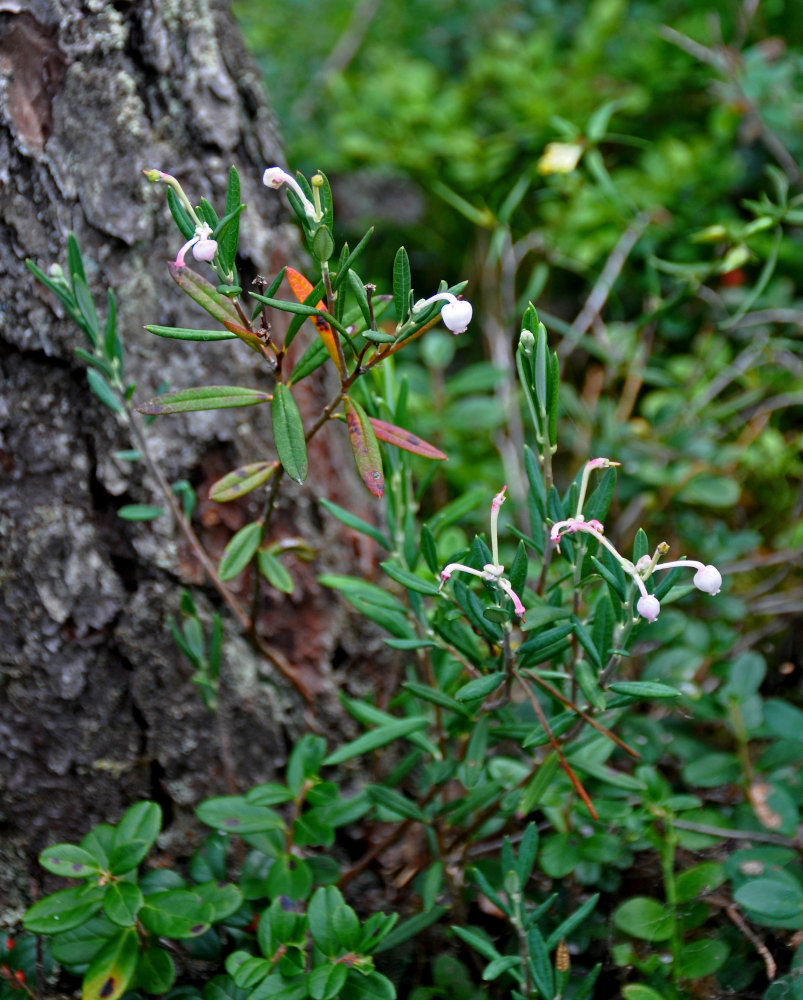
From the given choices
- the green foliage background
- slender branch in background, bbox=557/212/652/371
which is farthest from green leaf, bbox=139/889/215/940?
slender branch in background, bbox=557/212/652/371

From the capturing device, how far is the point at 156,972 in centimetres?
90

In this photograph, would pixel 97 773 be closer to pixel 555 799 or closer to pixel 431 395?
pixel 555 799

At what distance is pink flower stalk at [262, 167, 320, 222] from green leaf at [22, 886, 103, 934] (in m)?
0.73

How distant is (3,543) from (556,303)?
1.69 metres

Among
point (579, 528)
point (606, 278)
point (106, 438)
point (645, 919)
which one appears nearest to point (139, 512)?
point (106, 438)

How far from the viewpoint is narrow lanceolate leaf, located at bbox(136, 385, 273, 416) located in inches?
31.6

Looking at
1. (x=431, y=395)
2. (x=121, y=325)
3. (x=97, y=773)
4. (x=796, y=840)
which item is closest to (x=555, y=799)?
(x=796, y=840)

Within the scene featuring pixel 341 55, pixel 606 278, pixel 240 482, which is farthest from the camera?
pixel 341 55

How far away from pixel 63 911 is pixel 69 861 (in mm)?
49

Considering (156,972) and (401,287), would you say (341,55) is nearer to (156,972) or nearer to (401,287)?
(401,287)

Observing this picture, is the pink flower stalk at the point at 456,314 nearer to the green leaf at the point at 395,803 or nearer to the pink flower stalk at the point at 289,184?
the pink flower stalk at the point at 289,184

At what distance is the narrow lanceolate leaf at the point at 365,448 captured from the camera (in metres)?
0.77

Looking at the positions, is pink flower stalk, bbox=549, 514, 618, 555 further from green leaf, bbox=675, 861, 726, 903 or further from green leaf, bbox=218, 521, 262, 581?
green leaf, bbox=675, 861, 726, 903

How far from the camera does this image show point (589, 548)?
0.83 m
